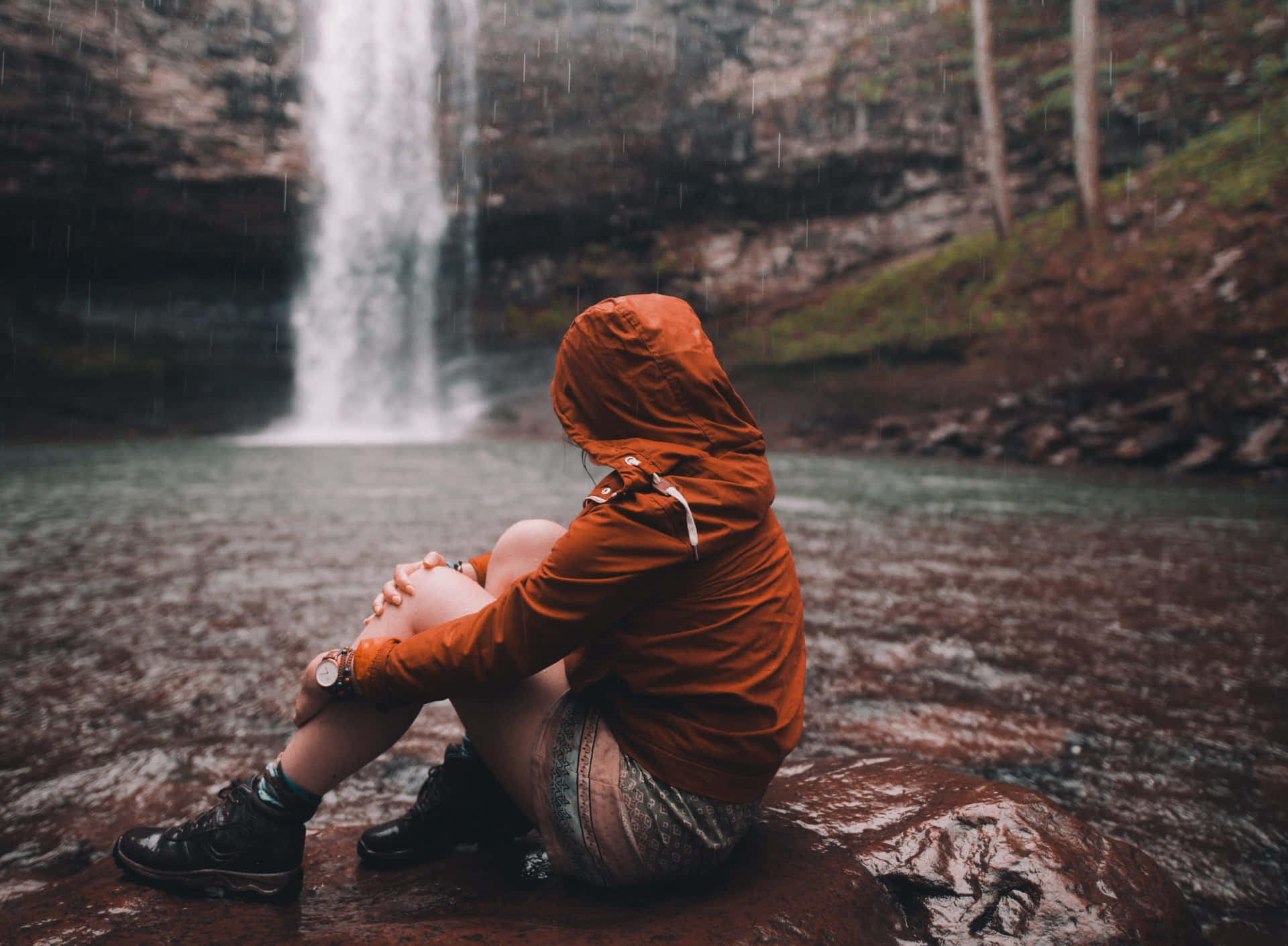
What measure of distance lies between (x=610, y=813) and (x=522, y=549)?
63 cm

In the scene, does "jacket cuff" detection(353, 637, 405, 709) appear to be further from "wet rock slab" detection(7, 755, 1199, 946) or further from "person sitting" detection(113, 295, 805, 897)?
"wet rock slab" detection(7, 755, 1199, 946)

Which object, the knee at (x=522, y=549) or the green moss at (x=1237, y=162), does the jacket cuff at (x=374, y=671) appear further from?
the green moss at (x=1237, y=162)

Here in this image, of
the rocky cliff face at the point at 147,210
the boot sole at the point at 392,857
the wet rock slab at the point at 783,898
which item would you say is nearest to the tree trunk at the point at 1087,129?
the wet rock slab at the point at 783,898

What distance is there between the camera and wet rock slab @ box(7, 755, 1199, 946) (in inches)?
56.6

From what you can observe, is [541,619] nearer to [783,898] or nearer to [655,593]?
[655,593]

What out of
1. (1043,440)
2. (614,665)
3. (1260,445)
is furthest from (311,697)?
(1043,440)

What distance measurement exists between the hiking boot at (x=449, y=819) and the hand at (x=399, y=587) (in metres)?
0.41

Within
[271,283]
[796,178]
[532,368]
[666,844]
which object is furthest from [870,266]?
[666,844]

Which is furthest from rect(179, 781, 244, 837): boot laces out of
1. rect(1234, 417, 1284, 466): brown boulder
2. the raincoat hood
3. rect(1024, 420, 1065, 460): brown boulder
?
rect(1024, 420, 1065, 460): brown boulder

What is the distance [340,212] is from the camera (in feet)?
89.2

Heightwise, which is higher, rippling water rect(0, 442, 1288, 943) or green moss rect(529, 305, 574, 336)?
green moss rect(529, 305, 574, 336)

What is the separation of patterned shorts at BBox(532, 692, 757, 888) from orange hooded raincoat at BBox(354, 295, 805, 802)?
41 mm

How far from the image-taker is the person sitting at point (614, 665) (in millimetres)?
1416

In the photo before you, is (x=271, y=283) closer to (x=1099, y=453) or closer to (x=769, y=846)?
(x=1099, y=453)
